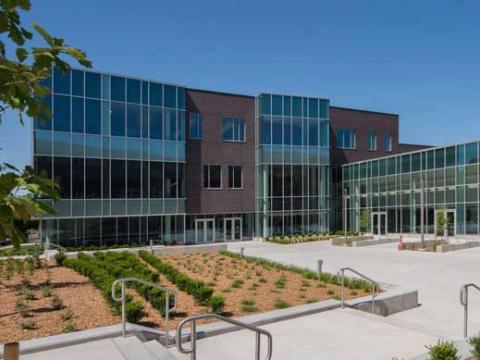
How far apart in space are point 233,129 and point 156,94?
26.6 ft

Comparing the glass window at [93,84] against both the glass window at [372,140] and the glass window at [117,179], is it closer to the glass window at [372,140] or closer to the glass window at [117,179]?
the glass window at [117,179]

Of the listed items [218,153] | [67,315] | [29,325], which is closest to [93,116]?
[218,153]

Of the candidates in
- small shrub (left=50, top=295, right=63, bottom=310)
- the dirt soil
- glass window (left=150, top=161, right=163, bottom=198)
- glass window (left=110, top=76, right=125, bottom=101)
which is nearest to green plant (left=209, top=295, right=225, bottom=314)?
the dirt soil

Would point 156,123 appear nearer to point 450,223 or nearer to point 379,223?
point 379,223

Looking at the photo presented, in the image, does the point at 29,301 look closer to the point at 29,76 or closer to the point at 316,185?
the point at 29,76

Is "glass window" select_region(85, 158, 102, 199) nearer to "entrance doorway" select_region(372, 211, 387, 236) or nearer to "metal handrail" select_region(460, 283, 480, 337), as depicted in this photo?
"metal handrail" select_region(460, 283, 480, 337)

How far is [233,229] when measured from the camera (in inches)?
1468

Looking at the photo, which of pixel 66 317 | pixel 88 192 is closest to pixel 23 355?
pixel 66 317

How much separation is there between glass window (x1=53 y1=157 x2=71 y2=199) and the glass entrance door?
14.2 m

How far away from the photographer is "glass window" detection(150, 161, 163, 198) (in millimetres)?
32312

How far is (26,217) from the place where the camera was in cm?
245

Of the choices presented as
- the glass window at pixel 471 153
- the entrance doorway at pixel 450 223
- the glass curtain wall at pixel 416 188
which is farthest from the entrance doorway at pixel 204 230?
the glass window at pixel 471 153

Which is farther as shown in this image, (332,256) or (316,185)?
(316,185)

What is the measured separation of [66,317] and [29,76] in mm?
8481
